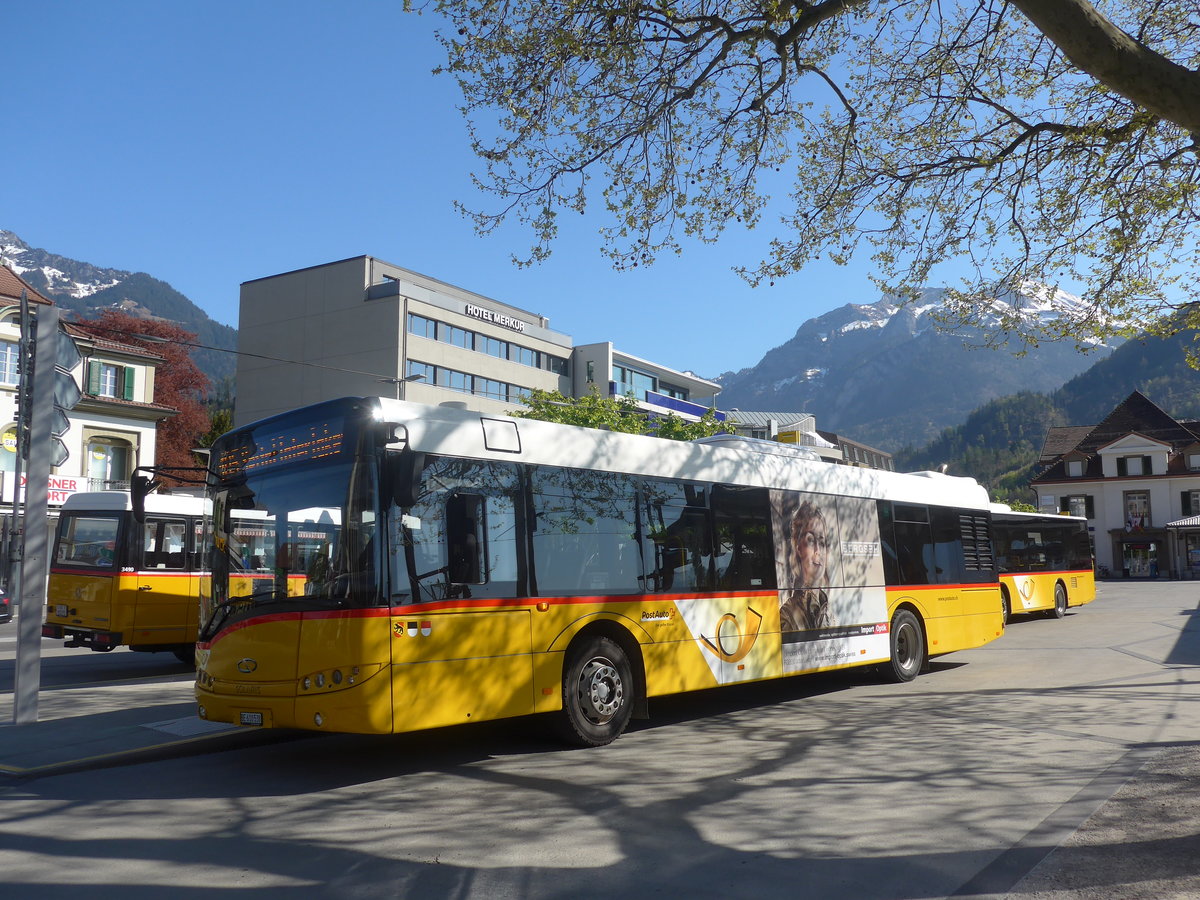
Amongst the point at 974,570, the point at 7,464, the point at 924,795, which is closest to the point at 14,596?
the point at 7,464

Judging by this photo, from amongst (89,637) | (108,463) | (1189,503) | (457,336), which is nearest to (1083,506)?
(1189,503)

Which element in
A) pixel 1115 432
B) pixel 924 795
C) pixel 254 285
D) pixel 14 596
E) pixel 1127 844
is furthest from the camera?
pixel 1115 432

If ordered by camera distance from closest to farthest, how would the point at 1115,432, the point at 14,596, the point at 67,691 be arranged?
the point at 67,691 → the point at 14,596 → the point at 1115,432

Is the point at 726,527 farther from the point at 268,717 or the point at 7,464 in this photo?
the point at 7,464

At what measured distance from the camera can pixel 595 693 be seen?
8.62 meters

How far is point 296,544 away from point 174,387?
50.6 m

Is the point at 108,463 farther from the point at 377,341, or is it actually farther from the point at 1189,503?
the point at 1189,503

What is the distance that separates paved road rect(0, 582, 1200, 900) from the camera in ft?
16.2

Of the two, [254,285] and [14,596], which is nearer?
[14,596]

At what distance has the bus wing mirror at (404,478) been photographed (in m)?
7.23

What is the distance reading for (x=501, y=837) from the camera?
5723mm

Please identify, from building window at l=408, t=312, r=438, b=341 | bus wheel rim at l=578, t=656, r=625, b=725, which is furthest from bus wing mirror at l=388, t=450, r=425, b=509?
building window at l=408, t=312, r=438, b=341

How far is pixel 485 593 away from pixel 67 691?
25.5ft

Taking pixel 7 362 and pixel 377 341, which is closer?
pixel 7 362
